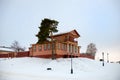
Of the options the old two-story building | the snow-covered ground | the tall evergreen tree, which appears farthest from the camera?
the old two-story building

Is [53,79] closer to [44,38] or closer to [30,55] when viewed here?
[44,38]

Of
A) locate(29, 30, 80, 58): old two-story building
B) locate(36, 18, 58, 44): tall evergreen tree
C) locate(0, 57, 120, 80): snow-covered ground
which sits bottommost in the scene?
locate(0, 57, 120, 80): snow-covered ground

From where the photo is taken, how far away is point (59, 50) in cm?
2056

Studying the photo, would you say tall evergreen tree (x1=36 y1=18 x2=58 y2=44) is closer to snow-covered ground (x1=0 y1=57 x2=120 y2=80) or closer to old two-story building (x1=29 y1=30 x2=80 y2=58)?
old two-story building (x1=29 y1=30 x2=80 y2=58)

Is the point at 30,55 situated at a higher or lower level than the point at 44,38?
lower

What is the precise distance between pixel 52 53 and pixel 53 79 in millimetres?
→ 10047

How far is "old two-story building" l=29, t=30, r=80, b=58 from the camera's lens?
2038 centimetres

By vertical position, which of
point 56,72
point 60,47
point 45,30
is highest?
point 45,30

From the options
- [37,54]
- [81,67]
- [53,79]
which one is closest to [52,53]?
[37,54]

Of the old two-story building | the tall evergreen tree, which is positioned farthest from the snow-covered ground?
the tall evergreen tree

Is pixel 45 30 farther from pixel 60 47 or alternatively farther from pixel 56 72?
pixel 56 72

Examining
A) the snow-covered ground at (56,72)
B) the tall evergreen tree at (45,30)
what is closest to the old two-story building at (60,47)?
the tall evergreen tree at (45,30)

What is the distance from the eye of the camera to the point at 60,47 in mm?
20812

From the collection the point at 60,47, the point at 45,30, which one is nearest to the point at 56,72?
the point at 45,30
